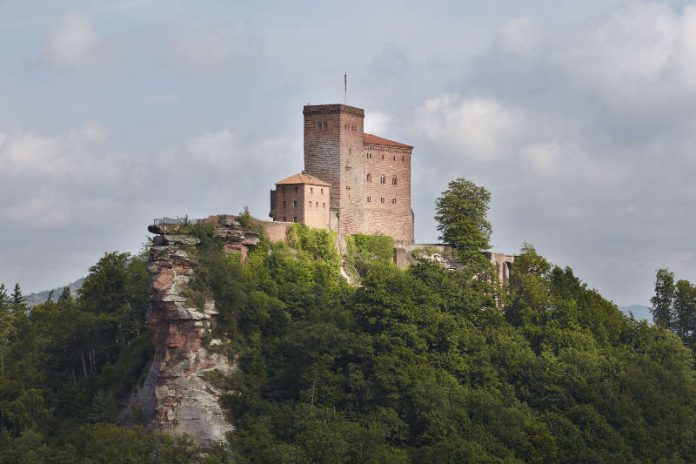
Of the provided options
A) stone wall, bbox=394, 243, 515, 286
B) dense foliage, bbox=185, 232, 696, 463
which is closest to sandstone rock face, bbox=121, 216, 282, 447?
dense foliage, bbox=185, 232, 696, 463

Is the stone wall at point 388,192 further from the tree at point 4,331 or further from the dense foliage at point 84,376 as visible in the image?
the tree at point 4,331

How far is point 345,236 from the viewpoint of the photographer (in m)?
92.7

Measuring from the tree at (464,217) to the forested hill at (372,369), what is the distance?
0.80 m

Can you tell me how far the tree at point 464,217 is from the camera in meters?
97.4

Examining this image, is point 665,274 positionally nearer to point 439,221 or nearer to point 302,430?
point 439,221

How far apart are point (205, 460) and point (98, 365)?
20.7 m

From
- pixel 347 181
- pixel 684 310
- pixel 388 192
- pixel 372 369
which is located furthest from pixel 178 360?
pixel 684 310

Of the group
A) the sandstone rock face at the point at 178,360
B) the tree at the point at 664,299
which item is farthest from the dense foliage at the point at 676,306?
the sandstone rock face at the point at 178,360

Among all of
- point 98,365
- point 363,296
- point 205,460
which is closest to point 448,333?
point 363,296

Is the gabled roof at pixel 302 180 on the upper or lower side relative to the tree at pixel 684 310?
upper

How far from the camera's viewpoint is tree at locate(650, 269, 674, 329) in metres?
109

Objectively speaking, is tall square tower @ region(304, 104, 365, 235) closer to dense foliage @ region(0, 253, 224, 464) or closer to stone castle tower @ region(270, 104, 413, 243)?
stone castle tower @ region(270, 104, 413, 243)

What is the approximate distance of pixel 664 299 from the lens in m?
109

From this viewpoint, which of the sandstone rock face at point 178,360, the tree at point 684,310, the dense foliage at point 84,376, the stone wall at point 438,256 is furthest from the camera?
the tree at point 684,310
